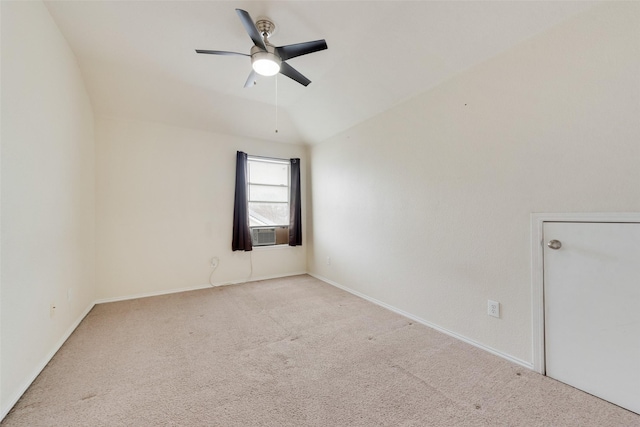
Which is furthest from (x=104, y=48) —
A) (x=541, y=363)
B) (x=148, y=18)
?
(x=541, y=363)

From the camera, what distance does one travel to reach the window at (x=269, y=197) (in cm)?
448

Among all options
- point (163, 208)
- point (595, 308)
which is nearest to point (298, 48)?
point (595, 308)

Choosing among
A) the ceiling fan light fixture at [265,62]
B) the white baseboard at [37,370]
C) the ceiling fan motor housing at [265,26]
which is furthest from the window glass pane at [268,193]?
the white baseboard at [37,370]

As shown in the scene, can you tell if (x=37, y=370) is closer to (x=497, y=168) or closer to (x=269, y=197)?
(x=269, y=197)

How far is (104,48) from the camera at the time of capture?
2557mm

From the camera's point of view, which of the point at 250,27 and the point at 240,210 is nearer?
the point at 250,27

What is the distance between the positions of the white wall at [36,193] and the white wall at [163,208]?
0.69 meters

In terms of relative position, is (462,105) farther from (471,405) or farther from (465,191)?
(471,405)

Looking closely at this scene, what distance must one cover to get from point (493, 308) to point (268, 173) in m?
3.73

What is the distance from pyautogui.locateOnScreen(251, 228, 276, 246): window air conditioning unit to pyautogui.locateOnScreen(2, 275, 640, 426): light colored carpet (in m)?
1.77

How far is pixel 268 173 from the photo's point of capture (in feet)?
15.2

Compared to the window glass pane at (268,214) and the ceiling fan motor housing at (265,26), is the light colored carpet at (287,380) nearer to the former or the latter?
the window glass pane at (268,214)

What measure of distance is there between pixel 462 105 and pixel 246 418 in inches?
110

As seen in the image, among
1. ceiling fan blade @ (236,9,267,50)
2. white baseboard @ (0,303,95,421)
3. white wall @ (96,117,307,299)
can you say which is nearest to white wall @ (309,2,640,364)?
Answer: ceiling fan blade @ (236,9,267,50)
